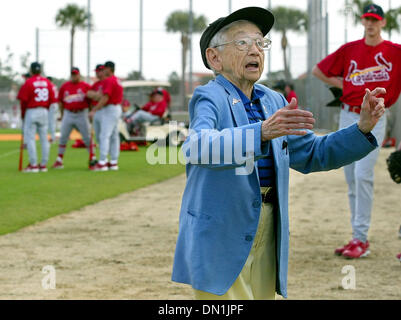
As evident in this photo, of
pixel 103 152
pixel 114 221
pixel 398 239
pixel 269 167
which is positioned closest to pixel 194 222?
pixel 269 167

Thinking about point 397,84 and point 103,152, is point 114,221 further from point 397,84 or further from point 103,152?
point 103,152

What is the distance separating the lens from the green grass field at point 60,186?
912cm

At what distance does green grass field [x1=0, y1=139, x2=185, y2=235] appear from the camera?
9125 millimetres

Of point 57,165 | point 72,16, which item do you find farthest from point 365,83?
point 72,16

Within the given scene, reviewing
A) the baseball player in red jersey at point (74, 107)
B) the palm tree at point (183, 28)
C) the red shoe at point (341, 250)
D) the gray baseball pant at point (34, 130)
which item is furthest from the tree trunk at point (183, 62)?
the red shoe at point (341, 250)

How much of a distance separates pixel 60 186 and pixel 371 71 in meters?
6.95

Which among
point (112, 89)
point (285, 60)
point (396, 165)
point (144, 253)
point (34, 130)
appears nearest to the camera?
point (396, 165)

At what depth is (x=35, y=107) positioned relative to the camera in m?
14.6

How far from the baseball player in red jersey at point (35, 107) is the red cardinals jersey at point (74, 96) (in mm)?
481

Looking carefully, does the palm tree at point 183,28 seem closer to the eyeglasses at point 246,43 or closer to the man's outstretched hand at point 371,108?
the eyeglasses at point 246,43

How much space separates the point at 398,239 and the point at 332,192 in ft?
13.4

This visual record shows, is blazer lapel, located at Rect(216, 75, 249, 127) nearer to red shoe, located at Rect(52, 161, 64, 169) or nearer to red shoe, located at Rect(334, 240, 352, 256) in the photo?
red shoe, located at Rect(334, 240, 352, 256)

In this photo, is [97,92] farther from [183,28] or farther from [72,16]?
[72,16]

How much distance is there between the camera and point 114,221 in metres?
8.62
